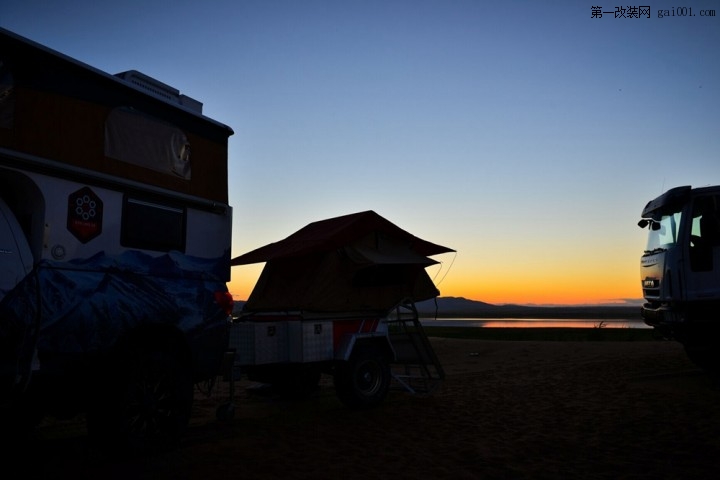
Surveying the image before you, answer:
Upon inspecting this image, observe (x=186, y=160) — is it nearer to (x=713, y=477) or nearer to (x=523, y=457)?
(x=523, y=457)

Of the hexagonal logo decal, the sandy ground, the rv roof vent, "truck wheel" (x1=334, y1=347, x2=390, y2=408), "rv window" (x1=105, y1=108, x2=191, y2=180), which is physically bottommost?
the sandy ground

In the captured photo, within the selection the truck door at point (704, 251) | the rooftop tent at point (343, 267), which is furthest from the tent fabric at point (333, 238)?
the truck door at point (704, 251)

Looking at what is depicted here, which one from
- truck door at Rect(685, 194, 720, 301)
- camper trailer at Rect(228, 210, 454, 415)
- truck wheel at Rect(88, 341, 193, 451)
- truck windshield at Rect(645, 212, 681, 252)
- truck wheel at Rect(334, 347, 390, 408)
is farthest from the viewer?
truck windshield at Rect(645, 212, 681, 252)

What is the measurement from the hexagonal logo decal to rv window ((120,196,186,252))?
1.00 ft

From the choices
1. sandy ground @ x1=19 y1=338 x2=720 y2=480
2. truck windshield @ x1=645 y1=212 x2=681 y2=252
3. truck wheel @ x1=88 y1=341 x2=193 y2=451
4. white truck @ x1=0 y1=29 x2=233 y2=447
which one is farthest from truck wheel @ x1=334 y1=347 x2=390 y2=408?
truck windshield @ x1=645 y1=212 x2=681 y2=252

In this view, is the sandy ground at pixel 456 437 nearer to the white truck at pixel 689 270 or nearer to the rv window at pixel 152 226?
the white truck at pixel 689 270

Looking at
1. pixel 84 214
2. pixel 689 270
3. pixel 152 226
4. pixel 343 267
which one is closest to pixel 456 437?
pixel 343 267

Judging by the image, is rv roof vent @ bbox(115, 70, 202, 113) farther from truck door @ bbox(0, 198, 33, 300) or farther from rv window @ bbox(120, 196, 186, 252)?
truck door @ bbox(0, 198, 33, 300)

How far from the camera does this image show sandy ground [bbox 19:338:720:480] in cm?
578

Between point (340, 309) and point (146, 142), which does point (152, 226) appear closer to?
point (146, 142)

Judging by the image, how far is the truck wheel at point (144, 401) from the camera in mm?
5645

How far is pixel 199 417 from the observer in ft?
28.9

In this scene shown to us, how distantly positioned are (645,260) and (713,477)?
7.48 metres

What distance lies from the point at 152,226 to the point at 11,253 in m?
1.61
